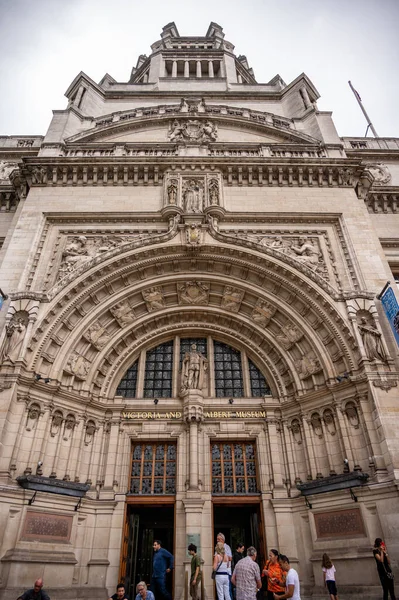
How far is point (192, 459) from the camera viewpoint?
13234mm

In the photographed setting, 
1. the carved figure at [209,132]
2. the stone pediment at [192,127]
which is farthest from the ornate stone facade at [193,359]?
the stone pediment at [192,127]

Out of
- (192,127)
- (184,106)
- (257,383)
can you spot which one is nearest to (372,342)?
(257,383)

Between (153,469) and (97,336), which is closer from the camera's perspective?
(153,469)

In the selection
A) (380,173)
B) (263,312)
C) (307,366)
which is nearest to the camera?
(307,366)

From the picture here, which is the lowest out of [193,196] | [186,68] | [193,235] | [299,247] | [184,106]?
[299,247]

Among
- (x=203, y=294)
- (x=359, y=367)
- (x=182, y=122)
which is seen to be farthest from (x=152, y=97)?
(x=359, y=367)

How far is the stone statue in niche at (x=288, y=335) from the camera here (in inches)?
576

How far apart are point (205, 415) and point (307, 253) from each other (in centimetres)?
753

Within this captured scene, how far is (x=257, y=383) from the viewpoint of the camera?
15.5 metres

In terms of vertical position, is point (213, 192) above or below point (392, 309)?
above

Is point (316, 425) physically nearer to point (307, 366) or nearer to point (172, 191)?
point (307, 366)

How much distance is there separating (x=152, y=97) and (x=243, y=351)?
20420 mm

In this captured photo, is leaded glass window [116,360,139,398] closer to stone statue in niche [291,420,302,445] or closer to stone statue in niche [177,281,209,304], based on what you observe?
stone statue in niche [177,281,209,304]

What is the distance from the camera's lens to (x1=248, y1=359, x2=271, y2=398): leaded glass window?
15.2 m
